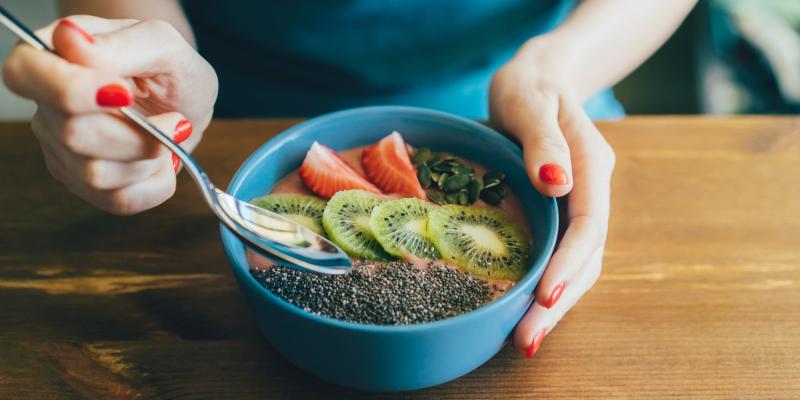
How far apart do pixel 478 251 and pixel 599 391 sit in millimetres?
201

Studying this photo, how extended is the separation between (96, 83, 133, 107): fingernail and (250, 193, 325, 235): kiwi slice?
0.82 feet

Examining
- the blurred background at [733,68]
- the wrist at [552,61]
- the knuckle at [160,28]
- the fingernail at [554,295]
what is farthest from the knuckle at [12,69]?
the blurred background at [733,68]

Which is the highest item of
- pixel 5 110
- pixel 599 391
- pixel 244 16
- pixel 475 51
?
pixel 244 16

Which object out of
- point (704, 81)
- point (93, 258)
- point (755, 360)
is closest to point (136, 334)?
point (93, 258)

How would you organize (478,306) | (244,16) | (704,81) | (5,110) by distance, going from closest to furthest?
(478,306) < (244,16) < (5,110) < (704,81)

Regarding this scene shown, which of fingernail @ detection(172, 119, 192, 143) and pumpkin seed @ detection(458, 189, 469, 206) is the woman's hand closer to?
pumpkin seed @ detection(458, 189, 469, 206)

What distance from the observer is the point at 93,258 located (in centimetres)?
86

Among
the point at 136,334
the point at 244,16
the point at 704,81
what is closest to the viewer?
the point at 136,334

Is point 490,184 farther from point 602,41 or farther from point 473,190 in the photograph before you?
point 602,41

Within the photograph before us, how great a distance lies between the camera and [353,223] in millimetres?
761

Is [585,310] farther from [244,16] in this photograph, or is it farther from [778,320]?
[244,16]

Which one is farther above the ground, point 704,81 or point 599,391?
point 599,391

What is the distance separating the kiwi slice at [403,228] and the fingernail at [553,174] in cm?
14

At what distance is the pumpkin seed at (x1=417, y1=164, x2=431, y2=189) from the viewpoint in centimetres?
84
